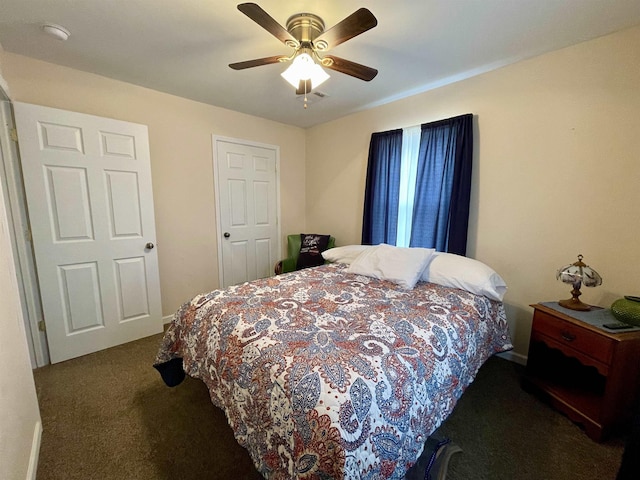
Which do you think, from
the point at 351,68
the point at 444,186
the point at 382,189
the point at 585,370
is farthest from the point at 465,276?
the point at 351,68

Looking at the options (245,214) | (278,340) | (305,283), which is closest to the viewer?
(278,340)

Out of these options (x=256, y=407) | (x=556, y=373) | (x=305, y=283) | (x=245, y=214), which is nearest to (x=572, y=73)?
(x=556, y=373)

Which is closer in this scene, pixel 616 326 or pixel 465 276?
pixel 616 326

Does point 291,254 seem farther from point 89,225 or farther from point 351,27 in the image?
point 351,27

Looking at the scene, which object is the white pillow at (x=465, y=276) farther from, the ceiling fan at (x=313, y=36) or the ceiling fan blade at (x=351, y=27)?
the ceiling fan blade at (x=351, y=27)

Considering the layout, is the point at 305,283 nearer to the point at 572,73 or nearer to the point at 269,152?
the point at 269,152

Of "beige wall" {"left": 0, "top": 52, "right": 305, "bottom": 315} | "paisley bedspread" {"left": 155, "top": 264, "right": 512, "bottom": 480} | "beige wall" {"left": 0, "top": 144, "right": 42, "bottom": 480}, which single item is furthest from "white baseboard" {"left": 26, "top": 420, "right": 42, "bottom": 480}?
"beige wall" {"left": 0, "top": 52, "right": 305, "bottom": 315}

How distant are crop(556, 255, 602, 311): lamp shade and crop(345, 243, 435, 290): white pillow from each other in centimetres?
84

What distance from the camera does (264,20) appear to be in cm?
128

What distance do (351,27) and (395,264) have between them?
5.25 feet

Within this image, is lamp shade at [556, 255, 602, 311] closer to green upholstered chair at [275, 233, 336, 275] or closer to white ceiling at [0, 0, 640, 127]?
white ceiling at [0, 0, 640, 127]

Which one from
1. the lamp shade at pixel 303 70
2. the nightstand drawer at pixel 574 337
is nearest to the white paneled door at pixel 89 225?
the lamp shade at pixel 303 70

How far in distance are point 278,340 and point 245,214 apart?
2502 millimetres

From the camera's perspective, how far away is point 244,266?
11.6 feet
